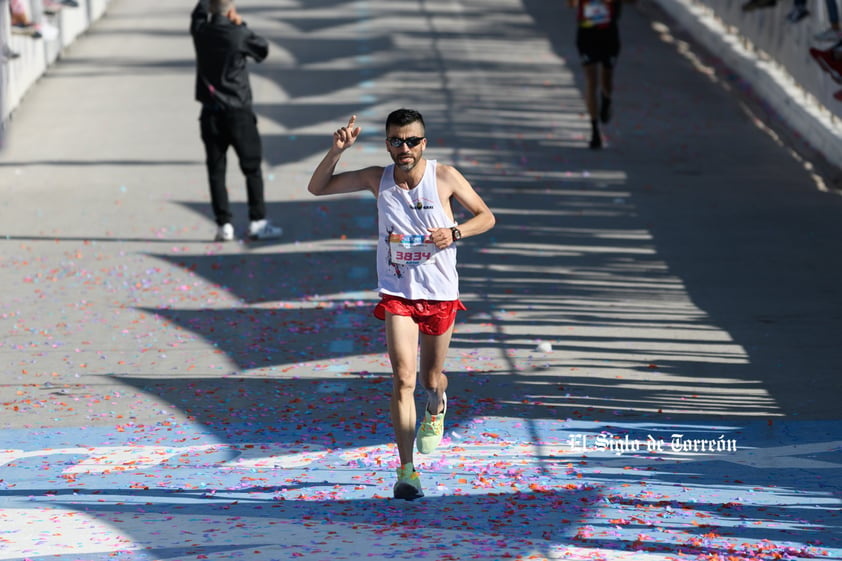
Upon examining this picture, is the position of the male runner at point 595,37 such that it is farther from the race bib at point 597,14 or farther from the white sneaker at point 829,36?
the white sneaker at point 829,36

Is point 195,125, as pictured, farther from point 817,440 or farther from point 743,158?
point 817,440

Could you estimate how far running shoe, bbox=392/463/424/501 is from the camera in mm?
7660

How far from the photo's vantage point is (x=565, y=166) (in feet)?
57.7

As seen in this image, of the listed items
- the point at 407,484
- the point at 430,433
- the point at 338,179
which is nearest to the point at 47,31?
the point at 338,179

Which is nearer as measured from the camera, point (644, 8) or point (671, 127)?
point (671, 127)

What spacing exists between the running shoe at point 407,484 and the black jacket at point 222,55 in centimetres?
659

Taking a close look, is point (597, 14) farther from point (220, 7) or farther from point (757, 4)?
point (220, 7)

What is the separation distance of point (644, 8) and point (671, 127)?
9.81m

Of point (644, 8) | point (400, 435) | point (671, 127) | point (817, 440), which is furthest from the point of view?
point (644, 8)

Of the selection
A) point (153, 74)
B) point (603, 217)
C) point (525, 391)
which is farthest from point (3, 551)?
point (153, 74)

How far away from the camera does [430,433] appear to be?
27.0 feet

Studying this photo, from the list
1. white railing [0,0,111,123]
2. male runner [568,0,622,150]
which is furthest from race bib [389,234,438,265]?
white railing [0,0,111,123]

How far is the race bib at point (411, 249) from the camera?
25.7 feet

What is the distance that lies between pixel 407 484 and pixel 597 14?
1125 centimetres
